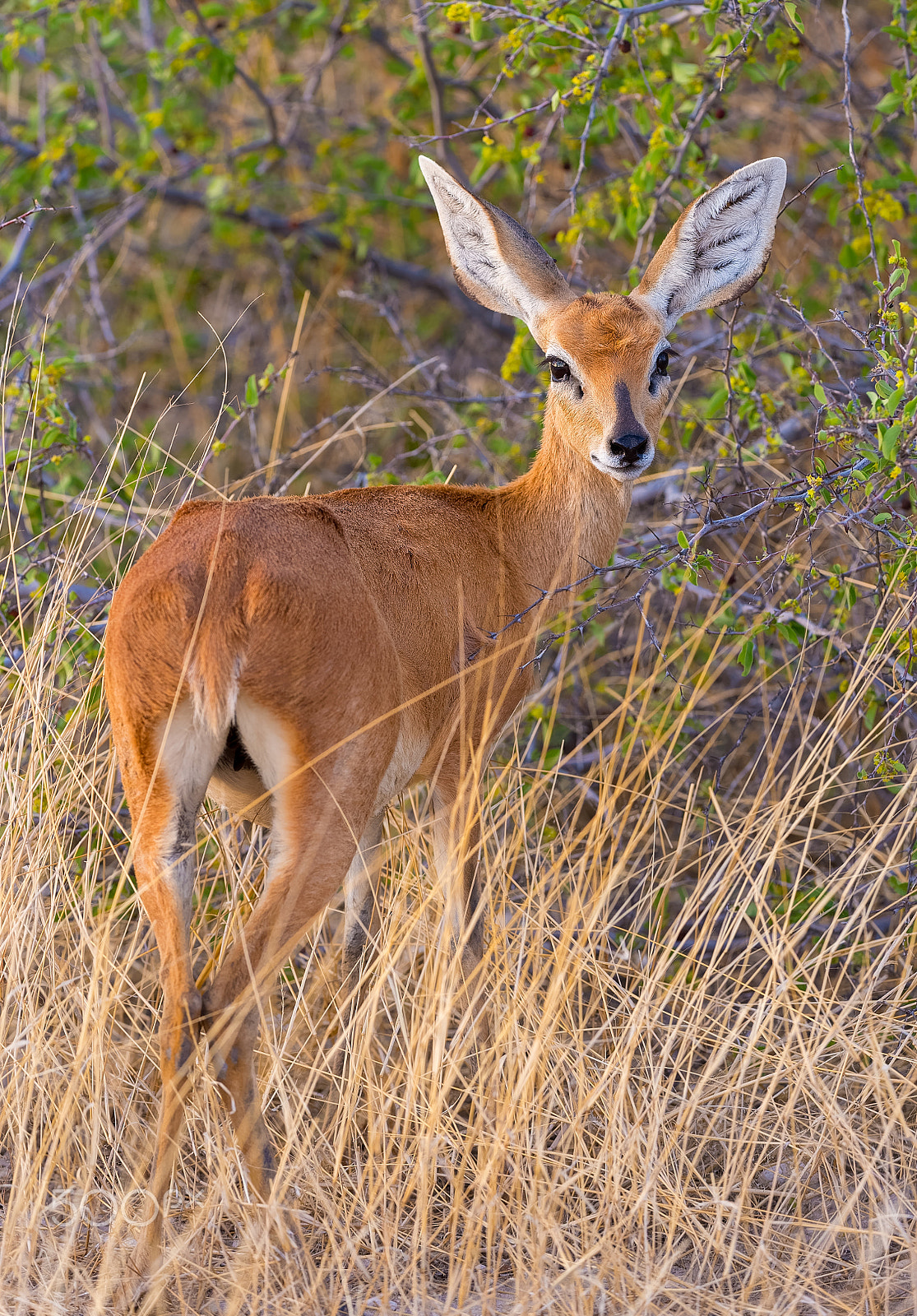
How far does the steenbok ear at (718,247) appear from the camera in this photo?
167 inches

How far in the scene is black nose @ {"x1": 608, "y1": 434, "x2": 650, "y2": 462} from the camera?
3.73 m

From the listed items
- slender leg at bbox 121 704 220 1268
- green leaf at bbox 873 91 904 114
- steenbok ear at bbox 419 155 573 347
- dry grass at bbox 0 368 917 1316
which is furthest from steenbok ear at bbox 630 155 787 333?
slender leg at bbox 121 704 220 1268

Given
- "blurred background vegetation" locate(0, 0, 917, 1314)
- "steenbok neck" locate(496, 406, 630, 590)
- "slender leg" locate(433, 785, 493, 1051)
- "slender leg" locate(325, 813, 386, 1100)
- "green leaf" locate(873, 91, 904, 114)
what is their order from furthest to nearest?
"green leaf" locate(873, 91, 904, 114), "steenbok neck" locate(496, 406, 630, 590), "slender leg" locate(325, 813, 386, 1100), "slender leg" locate(433, 785, 493, 1051), "blurred background vegetation" locate(0, 0, 917, 1314)

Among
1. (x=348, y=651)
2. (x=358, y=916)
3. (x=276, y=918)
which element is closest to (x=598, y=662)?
(x=358, y=916)

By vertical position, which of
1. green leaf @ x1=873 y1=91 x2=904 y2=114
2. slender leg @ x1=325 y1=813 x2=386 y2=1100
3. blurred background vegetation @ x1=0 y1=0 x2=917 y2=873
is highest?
green leaf @ x1=873 y1=91 x2=904 y2=114

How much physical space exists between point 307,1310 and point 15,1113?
1.03 metres

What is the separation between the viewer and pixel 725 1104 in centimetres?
349

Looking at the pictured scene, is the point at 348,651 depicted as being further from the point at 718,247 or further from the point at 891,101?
the point at 891,101

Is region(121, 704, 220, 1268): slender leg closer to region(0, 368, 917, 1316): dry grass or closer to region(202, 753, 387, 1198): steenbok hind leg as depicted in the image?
region(202, 753, 387, 1198): steenbok hind leg

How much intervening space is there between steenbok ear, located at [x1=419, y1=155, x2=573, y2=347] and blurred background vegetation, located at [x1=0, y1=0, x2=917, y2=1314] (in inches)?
14.6

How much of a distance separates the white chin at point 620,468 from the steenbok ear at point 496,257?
647 mm

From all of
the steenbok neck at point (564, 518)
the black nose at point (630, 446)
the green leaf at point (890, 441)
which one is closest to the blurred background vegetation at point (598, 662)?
the green leaf at point (890, 441)

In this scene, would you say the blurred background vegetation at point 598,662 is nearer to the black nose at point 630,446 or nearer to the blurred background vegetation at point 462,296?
the blurred background vegetation at point 462,296

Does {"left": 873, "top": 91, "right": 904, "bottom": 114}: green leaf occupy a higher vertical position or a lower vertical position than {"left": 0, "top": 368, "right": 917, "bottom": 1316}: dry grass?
higher
